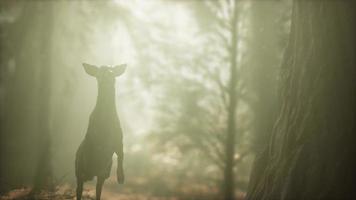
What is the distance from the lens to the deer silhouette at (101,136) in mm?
4730

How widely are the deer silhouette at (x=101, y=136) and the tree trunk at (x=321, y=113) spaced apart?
219 centimetres

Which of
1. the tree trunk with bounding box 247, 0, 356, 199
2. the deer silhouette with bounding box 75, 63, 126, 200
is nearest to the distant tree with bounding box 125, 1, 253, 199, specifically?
the tree trunk with bounding box 247, 0, 356, 199

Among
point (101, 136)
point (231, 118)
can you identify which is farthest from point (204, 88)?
point (101, 136)

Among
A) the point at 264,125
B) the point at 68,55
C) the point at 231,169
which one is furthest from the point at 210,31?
the point at 68,55

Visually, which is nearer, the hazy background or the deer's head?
the deer's head

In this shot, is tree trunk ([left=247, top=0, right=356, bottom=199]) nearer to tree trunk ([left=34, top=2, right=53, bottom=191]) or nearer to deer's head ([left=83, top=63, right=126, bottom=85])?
deer's head ([left=83, top=63, right=126, bottom=85])

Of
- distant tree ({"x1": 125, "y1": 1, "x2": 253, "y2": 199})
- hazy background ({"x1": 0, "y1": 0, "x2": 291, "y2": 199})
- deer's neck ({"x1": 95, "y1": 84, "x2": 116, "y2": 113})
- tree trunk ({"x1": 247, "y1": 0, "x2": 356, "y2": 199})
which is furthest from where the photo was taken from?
distant tree ({"x1": 125, "y1": 1, "x2": 253, "y2": 199})

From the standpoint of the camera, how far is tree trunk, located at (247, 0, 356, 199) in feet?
15.1

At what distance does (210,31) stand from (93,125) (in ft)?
27.8

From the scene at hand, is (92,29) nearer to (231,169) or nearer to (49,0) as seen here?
(49,0)

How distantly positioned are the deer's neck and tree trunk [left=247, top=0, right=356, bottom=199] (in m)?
2.36

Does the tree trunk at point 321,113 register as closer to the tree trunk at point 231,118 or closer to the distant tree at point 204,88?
the tree trunk at point 231,118

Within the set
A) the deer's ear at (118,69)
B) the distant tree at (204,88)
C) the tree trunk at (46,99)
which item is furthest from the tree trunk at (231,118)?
the deer's ear at (118,69)

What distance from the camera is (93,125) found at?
487 cm
